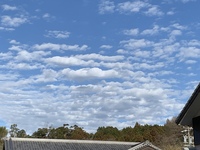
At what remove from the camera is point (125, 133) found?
4975 centimetres

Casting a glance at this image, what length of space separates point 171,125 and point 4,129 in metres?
22.8

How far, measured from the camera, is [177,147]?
129 ft

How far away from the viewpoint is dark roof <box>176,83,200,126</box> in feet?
26.9

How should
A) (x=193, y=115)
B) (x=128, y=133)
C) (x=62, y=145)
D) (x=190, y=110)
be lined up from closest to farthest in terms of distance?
1. (x=190, y=110)
2. (x=193, y=115)
3. (x=62, y=145)
4. (x=128, y=133)

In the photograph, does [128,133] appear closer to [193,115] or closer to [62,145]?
[62,145]

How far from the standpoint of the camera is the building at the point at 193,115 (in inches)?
327

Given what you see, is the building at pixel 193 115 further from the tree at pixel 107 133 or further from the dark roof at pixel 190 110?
the tree at pixel 107 133

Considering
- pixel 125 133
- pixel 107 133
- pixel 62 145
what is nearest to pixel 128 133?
pixel 125 133

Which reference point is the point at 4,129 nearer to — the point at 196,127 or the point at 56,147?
the point at 56,147

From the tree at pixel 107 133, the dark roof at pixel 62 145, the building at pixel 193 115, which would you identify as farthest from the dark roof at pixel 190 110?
the tree at pixel 107 133

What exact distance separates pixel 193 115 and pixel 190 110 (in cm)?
31

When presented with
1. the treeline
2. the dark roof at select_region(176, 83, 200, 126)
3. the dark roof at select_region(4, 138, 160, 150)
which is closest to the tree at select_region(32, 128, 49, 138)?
the treeline

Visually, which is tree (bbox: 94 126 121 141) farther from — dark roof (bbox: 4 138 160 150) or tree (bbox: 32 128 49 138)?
dark roof (bbox: 4 138 160 150)

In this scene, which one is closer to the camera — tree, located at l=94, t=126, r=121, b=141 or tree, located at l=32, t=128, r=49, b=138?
tree, located at l=94, t=126, r=121, b=141
